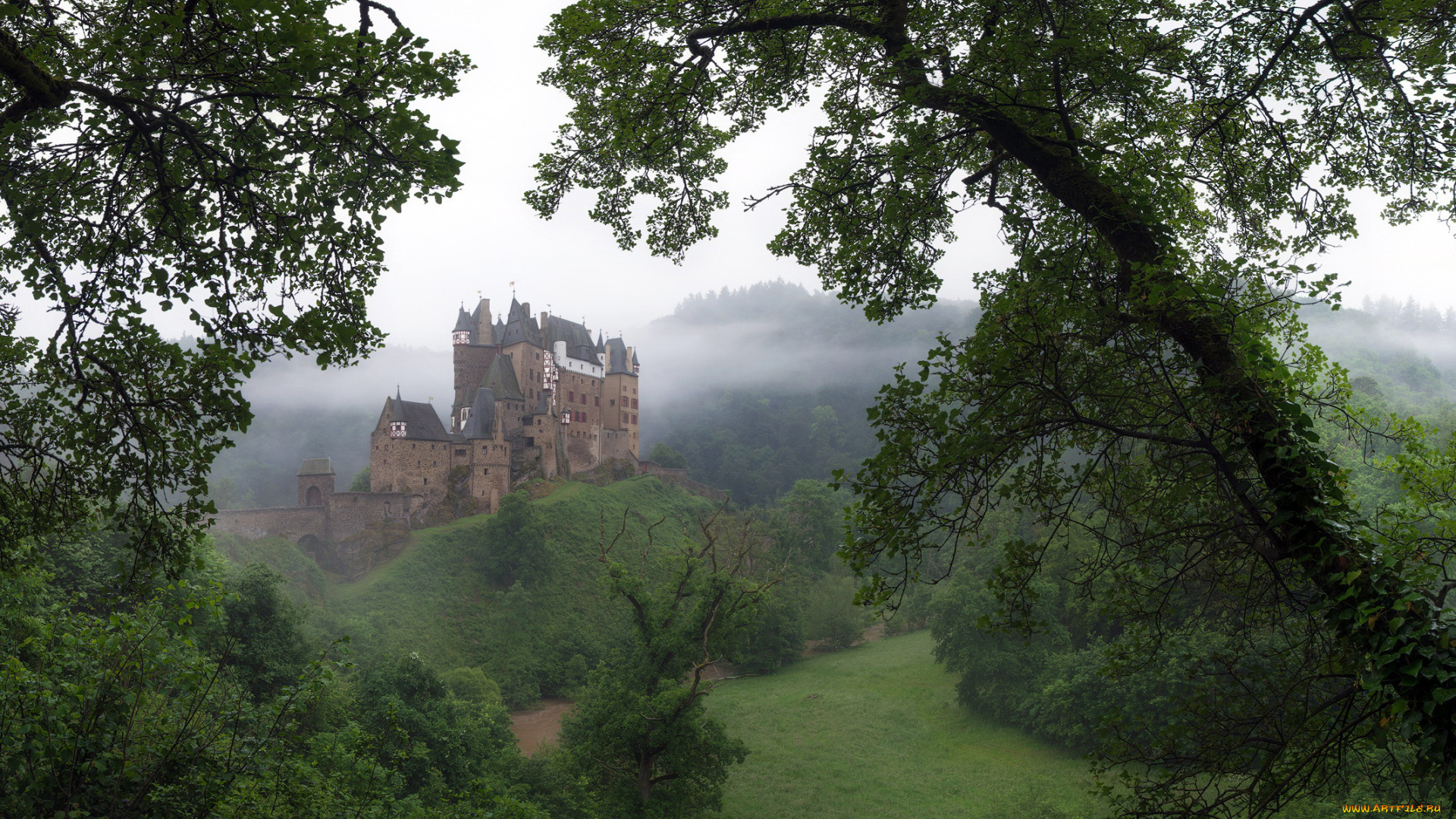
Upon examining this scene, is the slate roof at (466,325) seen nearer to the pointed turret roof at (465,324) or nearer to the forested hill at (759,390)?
the pointed turret roof at (465,324)

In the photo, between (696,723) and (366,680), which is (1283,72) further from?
(366,680)

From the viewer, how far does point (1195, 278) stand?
5523mm

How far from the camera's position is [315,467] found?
5388 centimetres

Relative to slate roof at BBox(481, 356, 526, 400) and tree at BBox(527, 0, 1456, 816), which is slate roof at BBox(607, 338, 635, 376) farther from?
tree at BBox(527, 0, 1456, 816)

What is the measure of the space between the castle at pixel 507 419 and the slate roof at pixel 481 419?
6 centimetres

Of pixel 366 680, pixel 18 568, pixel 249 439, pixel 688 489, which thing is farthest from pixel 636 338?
pixel 18 568

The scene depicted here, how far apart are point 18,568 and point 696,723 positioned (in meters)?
17.7

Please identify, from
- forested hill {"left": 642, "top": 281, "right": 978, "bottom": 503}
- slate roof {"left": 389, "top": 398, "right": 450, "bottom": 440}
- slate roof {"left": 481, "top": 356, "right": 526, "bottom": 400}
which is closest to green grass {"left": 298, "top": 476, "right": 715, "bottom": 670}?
slate roof {"left": 389, "top": 398, "right": 450, "bottom": 440}

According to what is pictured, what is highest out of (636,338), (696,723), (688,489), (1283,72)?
(636,338)

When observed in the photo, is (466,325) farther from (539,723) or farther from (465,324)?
(539,723)

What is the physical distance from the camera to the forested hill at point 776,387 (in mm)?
95750

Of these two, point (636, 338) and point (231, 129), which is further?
point (636, 338)

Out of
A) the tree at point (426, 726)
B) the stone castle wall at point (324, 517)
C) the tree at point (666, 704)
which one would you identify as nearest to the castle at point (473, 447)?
the stone castle wall at point (324, 517)

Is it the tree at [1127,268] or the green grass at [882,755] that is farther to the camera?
the green grass at [882,755]
